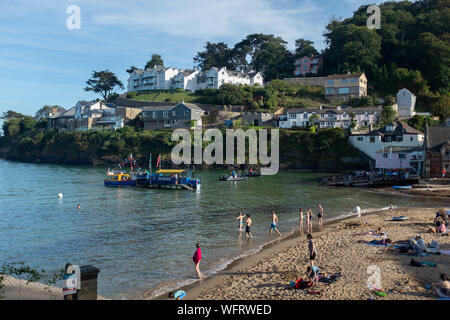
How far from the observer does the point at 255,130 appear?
85.4 meters

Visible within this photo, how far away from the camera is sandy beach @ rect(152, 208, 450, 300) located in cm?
1317

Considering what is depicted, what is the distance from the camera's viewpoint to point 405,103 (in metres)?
85.0

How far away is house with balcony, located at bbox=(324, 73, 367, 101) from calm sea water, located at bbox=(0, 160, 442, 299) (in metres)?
49.6

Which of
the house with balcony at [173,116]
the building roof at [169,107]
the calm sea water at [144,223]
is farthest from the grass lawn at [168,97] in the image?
the calm sea water at [144,223]

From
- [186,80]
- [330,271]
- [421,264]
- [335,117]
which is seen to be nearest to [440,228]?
[421,264]

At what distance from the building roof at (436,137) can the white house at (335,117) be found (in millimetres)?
23997

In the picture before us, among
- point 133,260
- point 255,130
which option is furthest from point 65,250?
point 255,130

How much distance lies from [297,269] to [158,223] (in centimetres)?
1523

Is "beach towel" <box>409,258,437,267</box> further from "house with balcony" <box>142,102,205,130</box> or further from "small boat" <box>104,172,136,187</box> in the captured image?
"house with balcony" <box>142,102,205,130</box>

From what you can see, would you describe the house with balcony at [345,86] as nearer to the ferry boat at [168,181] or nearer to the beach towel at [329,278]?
the ferry boat at [168,181]

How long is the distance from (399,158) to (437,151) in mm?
8330

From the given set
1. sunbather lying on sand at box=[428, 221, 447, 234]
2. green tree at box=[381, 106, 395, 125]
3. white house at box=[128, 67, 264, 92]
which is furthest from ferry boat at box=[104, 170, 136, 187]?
white house at box=[128, 67, 264, 92]
